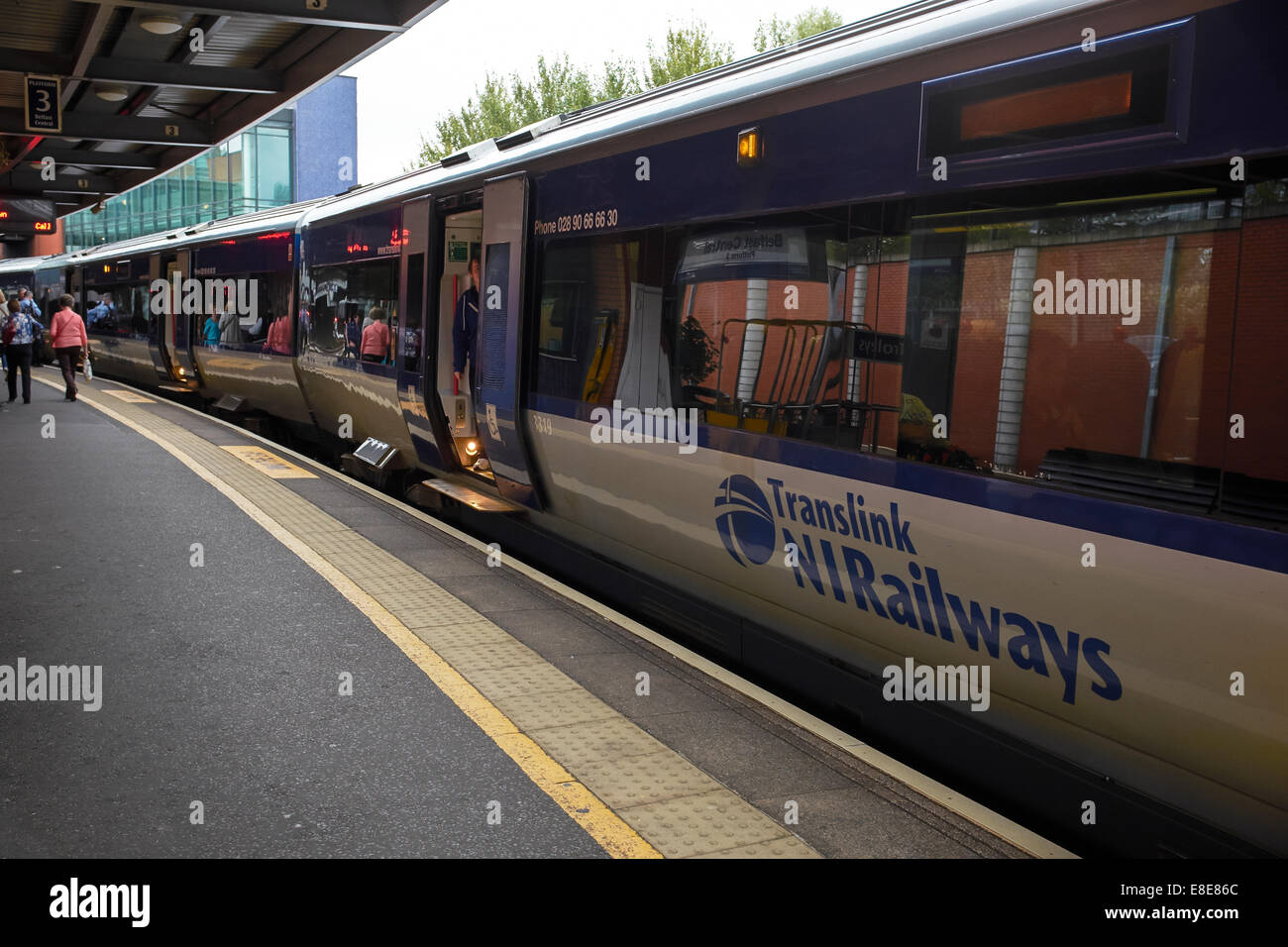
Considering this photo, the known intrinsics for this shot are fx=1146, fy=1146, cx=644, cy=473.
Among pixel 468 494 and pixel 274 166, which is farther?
pixel 274 166

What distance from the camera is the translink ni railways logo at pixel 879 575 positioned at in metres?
3.66

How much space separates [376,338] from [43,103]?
5992mm

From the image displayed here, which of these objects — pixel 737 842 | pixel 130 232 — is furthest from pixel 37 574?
pixel 130 232

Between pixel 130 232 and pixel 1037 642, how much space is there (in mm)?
54896

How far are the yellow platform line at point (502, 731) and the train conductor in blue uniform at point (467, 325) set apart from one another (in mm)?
2132

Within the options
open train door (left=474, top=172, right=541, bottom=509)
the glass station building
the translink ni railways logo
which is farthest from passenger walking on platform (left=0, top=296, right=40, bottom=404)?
the glass station building

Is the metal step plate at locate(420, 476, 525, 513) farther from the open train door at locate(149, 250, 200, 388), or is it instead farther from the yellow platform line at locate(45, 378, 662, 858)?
the open train door at locate(149, 250, 200, 388)

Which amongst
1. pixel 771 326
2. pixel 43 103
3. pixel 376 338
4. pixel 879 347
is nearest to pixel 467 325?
pixel 376 338

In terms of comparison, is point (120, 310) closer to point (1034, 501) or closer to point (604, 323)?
point (604, 323)

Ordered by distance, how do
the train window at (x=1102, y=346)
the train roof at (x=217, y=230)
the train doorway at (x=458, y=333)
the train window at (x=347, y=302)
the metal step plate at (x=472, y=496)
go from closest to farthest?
the train window at (x=1102, y=346) → the metal step plate at (x=472, y=496) → the train doorway at (x=458, y=333) → the train window at (x=347, y=302) → the train roof at (x=217, y=230)

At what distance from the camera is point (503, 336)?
7742 mm

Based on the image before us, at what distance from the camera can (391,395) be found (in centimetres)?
1024

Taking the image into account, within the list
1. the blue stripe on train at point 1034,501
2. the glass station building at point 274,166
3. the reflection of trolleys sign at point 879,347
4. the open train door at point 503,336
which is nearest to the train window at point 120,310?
the open train door at point 503,336

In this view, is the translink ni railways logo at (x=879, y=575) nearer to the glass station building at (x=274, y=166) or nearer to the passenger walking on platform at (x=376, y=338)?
the passenger walking on platform at (x=376, y=338)
